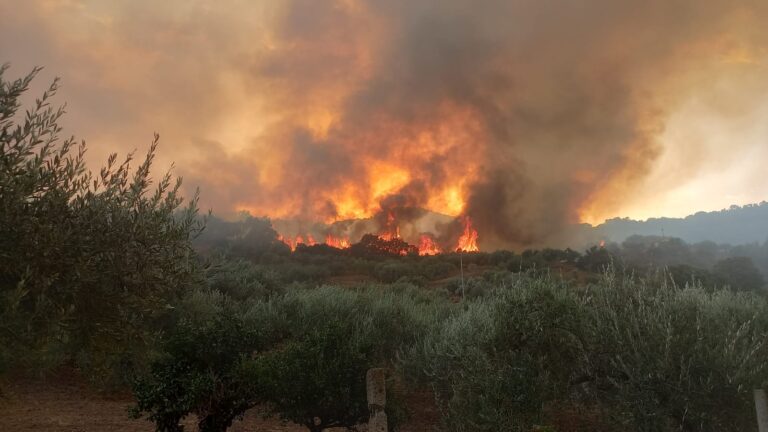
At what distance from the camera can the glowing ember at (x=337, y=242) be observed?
81.6 m

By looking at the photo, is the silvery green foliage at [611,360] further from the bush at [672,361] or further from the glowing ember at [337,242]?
the glowing ember at [337,242]

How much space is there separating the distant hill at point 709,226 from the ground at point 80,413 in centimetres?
11441

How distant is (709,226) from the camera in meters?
139

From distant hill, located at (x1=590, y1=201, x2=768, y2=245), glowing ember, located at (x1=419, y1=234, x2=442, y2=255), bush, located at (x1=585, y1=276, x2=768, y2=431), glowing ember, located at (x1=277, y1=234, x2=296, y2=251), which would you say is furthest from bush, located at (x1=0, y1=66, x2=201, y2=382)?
distant hill, located at (x1=590, y1=201, x2=768, y2=245)

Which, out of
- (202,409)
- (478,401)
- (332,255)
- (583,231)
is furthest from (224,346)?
→ (583,231)

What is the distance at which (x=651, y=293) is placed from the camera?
12.9 m

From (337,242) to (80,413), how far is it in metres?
70.2

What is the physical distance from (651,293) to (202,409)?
11726 mm

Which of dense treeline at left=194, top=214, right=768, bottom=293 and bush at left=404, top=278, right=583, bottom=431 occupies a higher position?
dense treeline at left=194, top=214, right=768, bottom=293

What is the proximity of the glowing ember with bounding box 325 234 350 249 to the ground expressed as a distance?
194 ft

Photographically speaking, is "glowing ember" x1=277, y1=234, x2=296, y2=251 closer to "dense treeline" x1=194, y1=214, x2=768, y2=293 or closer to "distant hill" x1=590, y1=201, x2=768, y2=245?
"dense treeline" x1=194, y1=214, x2=768, y2=293

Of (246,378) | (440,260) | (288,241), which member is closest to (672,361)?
(246,378)

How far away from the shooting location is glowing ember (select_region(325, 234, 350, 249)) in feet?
268

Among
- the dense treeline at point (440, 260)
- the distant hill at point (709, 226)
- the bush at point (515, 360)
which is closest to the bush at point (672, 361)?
the bush at point (515, 360)
